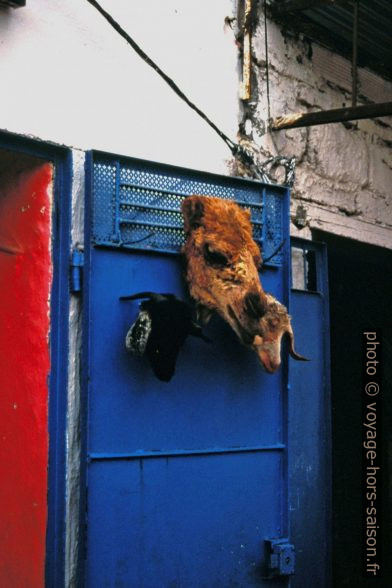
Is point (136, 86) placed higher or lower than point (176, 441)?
higher

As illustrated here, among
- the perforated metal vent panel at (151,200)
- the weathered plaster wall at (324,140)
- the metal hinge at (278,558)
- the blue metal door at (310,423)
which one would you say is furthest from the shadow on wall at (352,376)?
the metal hinge at (278,558)

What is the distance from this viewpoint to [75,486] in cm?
348

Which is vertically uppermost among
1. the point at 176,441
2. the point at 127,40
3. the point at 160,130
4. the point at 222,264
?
the point at 127,40

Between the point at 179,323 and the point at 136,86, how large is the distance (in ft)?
3.67

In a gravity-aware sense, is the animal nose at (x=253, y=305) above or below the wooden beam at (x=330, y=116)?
below

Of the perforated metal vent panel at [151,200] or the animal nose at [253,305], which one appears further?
the animal nose at [253,305]

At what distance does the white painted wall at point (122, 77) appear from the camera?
3406 millimetres

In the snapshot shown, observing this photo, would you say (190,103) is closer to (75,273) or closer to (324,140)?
(75,273)

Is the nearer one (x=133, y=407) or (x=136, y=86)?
(x=133, y=407)

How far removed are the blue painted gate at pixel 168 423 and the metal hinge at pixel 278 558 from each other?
3cm

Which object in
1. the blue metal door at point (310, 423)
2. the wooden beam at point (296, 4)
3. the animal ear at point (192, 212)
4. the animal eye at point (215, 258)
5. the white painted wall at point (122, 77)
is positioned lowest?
the blue metal door at point (310, 423)

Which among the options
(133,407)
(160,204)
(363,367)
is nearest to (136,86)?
(160,204)

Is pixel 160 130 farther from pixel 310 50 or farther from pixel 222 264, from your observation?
pixel 310 50

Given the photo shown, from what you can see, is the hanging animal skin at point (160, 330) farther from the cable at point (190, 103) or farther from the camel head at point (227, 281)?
the cable at point (190, 103)
